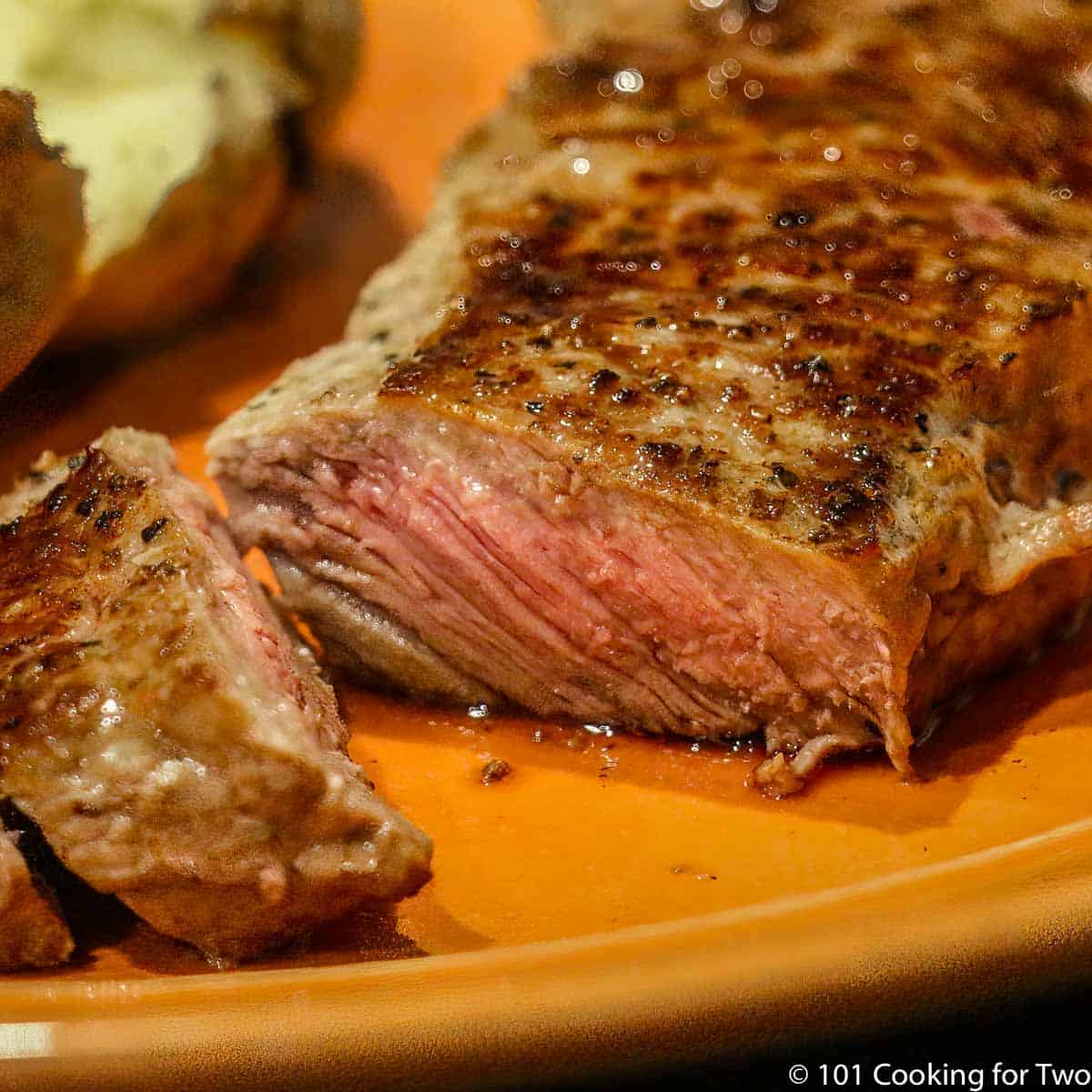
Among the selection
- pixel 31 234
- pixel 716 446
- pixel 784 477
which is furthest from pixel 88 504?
pixel 784 477

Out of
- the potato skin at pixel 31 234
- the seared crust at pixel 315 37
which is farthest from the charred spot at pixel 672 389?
the seared crust at pixel 315 37

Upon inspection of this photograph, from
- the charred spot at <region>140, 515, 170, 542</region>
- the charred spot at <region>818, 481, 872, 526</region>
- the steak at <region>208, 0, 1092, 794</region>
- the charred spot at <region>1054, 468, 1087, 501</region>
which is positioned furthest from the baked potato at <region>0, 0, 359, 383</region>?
the charred spot at <region>1054, 468, 1087, 501</region>

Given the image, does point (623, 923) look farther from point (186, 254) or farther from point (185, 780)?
point (186, 254)

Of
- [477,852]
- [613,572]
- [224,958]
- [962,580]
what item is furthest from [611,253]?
[224,958]

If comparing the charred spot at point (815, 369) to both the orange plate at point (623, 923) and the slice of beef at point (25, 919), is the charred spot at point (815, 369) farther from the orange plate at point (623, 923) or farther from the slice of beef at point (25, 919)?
the slice of beef at point (25, 919)

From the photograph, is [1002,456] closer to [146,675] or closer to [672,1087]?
[672,1087]

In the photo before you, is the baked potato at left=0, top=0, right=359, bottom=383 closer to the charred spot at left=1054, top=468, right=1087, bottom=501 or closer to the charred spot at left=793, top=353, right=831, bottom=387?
the charred spot at left=793, top=353, right=831, bottom=387
